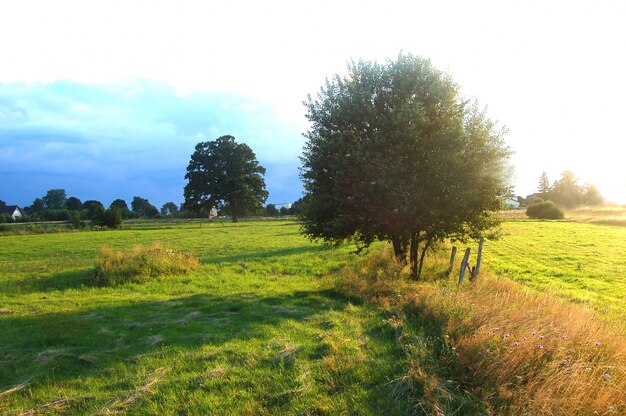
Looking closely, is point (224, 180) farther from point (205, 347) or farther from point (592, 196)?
point (592, 196)

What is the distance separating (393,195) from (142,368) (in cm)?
876

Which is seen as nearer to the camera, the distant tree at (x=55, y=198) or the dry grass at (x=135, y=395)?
the dry grass at (x=135, y=395)

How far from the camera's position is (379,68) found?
14.1 m

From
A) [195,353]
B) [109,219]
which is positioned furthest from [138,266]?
[109,219]

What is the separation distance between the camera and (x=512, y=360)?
204 inches

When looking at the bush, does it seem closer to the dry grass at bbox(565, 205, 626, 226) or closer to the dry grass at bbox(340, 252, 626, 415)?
the dry grass at bbox(565, 205, 626, 226)

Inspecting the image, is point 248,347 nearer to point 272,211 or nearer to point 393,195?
point 393,195

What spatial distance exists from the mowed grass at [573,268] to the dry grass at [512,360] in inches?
158

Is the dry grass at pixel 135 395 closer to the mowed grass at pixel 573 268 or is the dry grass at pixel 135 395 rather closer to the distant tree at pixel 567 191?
the mowed grass at pixel 573 268

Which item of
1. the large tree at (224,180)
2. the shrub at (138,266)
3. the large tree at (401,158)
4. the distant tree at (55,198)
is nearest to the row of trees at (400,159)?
the large tree at (401,158)

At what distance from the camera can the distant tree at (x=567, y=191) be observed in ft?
334

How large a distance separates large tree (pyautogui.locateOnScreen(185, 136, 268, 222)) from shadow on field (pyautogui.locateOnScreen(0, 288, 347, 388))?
7027cm

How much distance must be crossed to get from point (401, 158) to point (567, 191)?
118070mm

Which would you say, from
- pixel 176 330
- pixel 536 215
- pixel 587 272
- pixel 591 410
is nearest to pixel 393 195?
pixel 176 330
